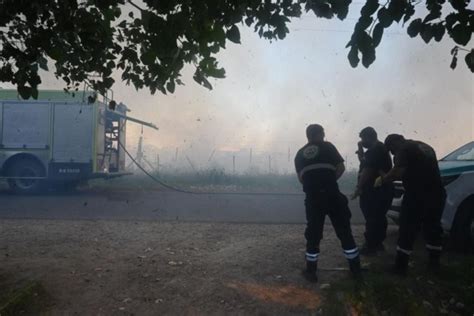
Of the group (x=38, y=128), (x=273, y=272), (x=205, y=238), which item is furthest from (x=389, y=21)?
(x=38, y=128)

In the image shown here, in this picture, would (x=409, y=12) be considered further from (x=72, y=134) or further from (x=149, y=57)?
(x=72, y=134)

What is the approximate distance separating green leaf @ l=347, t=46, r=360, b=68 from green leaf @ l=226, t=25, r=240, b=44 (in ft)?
2.31

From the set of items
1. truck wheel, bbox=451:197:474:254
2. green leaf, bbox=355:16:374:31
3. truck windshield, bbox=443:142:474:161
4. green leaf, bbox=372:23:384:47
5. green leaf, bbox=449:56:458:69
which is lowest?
truck wheel, bbox=451:197:474:254

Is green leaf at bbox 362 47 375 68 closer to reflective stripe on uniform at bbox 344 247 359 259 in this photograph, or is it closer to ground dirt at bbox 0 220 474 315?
ground dirt at bbox 0 220 474 315

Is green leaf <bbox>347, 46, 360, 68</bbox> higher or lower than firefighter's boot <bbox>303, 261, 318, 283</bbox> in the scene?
higher

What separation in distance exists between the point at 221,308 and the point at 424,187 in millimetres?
2451

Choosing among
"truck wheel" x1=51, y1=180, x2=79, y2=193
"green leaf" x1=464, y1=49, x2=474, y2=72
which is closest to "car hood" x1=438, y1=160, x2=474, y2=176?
"green leaf" x1=464, y1=49, x2=474, y2=72

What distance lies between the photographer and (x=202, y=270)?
446cm

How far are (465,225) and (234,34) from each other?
156 inches

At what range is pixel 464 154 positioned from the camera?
19.2 feet

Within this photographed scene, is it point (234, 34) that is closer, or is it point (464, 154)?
point (234, 34)

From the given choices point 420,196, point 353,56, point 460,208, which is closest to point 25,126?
point 420,196

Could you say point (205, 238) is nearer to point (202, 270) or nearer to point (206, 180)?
point (202, 270)

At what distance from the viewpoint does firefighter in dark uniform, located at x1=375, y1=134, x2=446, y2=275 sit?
4336mm
